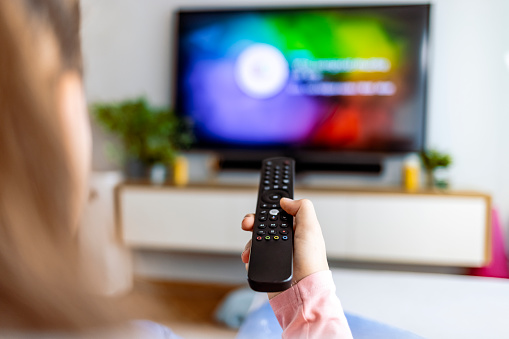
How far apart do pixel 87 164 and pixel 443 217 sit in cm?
172

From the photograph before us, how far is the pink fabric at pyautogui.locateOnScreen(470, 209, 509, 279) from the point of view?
6.00ft

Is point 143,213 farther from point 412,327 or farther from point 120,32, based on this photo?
point 412,327

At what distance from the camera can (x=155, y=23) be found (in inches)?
87.0

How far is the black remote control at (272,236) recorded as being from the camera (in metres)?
0.39

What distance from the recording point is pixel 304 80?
6.70 feet

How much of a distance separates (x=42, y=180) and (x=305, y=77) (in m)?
1.88

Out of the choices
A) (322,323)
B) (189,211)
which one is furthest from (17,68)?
(189,211)

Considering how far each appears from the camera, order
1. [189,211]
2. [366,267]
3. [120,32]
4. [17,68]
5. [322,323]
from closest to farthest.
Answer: [17,68] < [322,323] < [189,211] < [366,267] < [120,32]

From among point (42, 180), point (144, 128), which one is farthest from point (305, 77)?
point (42, 180)

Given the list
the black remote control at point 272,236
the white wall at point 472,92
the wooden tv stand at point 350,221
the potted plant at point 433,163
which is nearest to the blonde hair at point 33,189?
the black remote control at point 272,236

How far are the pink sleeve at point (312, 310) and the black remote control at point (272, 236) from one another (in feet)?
0.06

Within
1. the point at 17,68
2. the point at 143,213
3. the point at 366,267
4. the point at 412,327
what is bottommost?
the point at 366,267

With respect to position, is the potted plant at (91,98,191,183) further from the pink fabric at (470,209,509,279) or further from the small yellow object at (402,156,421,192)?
the pink fabric at (470,209,509,279)

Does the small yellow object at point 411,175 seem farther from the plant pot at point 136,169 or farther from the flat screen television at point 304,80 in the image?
the plant pot at point 136,169
